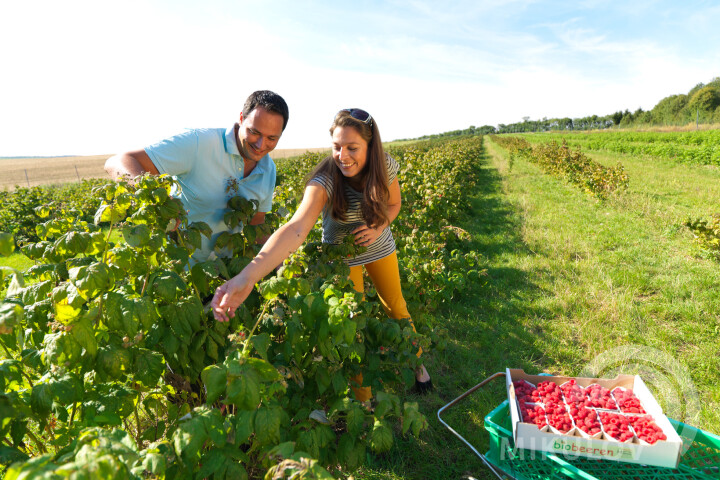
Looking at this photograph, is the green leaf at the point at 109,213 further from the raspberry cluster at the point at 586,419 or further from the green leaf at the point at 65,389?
the raspberry cluster at the point at 586,419

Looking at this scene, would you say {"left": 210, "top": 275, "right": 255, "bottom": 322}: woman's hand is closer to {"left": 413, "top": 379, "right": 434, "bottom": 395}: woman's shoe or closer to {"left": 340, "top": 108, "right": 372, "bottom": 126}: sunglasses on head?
{"left": 340, "top": 108, "right": 372, "bottom": 126}: sunglasses on head

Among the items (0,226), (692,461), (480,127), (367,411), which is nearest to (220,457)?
(367,411)

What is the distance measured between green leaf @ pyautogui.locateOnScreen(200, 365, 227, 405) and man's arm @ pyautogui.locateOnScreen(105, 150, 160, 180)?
1221mm

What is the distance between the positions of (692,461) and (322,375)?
180cm

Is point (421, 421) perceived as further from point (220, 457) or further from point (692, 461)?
point (692, 461)

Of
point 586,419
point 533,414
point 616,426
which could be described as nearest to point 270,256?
point 533,414

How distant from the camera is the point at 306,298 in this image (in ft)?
4.72

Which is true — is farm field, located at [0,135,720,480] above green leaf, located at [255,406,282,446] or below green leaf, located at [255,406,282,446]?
below

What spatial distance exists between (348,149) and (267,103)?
20.1 inches

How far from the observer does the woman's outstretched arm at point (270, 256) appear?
1468 millimetres

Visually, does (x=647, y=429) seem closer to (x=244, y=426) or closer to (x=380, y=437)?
(x=380, y=437)

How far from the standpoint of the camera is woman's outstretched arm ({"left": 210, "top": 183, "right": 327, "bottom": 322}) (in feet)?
4.82

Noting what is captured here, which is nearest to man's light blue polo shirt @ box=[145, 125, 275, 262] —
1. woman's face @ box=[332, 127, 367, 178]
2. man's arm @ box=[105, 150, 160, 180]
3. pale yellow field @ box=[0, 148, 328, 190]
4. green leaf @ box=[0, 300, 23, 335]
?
man's arm @ box=[105, 150, 160, 180]

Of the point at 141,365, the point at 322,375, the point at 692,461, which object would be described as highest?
the point at 141,365
